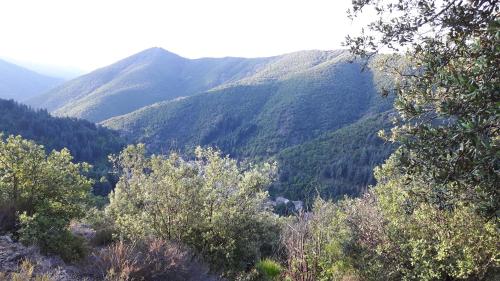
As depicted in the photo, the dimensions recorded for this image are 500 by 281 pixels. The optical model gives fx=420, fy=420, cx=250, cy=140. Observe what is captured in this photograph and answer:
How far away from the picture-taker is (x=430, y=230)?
9797 millimetres

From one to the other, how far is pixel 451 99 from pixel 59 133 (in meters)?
98.2

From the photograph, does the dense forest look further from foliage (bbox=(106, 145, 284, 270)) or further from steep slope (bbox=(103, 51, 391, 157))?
steep slope (bbox=(103, 51, 391, 157))

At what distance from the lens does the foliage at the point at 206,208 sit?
33.4 ft

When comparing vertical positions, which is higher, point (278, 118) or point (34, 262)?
point (34, 262)

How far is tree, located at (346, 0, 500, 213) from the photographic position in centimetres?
→ 343

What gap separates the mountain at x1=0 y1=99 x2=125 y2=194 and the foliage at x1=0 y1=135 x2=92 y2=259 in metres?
75.1

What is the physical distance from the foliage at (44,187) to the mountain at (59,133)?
7515 centimetres

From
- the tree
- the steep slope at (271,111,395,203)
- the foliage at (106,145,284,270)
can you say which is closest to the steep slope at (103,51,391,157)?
the steep slope at (271,111,395,203)

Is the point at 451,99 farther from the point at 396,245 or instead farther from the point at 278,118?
the point at 278,118

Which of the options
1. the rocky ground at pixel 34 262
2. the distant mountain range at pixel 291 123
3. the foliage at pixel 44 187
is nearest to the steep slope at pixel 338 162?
the distant mountain range at pixel 291 123

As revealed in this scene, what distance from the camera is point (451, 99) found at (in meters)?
3.77

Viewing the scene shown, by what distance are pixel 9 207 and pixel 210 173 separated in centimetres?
461

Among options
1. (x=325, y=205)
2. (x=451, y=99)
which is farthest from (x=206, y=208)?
(x=451, y=99)

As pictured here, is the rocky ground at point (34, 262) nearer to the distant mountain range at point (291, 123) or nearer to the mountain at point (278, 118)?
the distant mountain range at point (291, 123)
